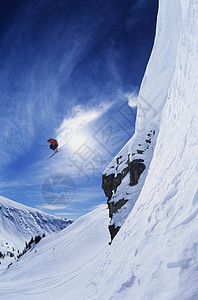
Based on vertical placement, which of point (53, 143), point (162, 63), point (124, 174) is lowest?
point (124, 174)

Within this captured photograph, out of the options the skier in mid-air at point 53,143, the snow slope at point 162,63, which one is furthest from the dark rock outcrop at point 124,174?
the skier in mid-air at point 53,143

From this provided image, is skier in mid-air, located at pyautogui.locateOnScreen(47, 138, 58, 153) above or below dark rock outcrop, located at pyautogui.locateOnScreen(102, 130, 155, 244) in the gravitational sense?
above

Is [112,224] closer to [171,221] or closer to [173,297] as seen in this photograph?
[171,221]

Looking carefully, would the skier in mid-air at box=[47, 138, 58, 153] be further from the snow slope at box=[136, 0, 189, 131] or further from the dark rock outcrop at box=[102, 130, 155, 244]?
the snow slope at box=[136, 0, 189, 131]

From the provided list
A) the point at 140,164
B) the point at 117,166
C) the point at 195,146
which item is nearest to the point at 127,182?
the point at 140,164

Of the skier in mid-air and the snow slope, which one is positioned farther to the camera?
the skier in mid-air

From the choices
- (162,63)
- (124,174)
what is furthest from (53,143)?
(162,63)

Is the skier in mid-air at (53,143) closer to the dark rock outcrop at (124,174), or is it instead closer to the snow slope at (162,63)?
the dark rock outcrop at (124,174)

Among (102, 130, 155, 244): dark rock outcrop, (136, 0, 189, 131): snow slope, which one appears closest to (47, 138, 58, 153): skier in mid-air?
(102, 130, 155, 244): dark rock outcrop

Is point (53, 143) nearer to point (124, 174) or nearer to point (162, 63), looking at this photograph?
point (124, 174)

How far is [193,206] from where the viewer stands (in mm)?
2553

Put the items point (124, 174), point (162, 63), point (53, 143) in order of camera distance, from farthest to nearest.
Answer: point (162, 63) → point (53, 143) → point (124, 174)

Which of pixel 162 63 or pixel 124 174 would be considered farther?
pixel 162 63

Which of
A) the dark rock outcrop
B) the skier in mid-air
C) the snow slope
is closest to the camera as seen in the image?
the dark rock outcrop
